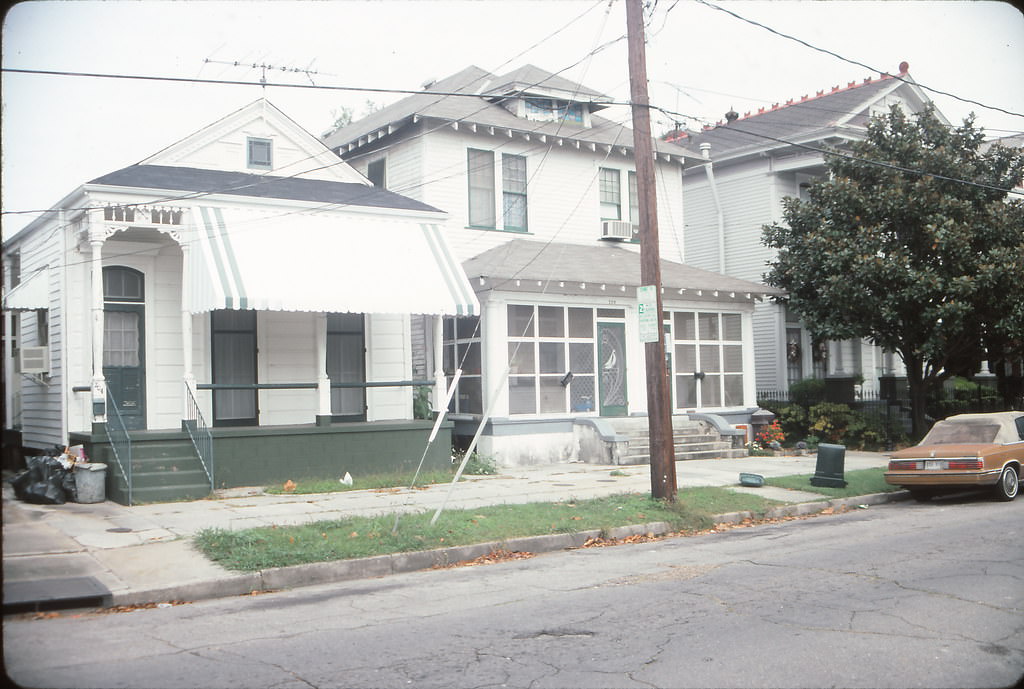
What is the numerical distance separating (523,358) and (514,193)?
4.78 meters

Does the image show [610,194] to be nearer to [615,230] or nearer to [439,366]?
[615,230]

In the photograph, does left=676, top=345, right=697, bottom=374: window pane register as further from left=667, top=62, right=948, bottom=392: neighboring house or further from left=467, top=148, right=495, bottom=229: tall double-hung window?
left=467, top=148, right=495, bottom=229: tall double-hung window

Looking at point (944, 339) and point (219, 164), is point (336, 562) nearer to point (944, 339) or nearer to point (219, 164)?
point (219, 164)

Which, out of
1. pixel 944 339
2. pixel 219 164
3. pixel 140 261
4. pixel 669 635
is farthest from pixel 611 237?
pixel 669 635

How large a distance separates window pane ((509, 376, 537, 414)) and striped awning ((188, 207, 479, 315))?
3293mm

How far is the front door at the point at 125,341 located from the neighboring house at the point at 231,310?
27 millimetres

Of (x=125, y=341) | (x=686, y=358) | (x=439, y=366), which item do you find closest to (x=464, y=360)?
(x=439, y=366)

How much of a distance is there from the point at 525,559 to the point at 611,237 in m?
14.3

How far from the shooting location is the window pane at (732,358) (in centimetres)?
2353

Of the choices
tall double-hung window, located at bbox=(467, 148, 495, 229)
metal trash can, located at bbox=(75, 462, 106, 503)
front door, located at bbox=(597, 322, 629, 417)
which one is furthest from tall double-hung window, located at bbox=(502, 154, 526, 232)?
metal trash can, located at bbox=(75, 462, 106, 503)

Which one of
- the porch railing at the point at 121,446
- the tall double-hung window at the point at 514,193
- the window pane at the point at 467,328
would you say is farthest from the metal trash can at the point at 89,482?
the tall double-hung window at the point at 514,193

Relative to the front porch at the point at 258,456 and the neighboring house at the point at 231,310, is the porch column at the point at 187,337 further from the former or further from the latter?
the front porch at the point at 258,456

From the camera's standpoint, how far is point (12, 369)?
20.8 metres

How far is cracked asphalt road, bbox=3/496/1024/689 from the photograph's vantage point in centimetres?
592
